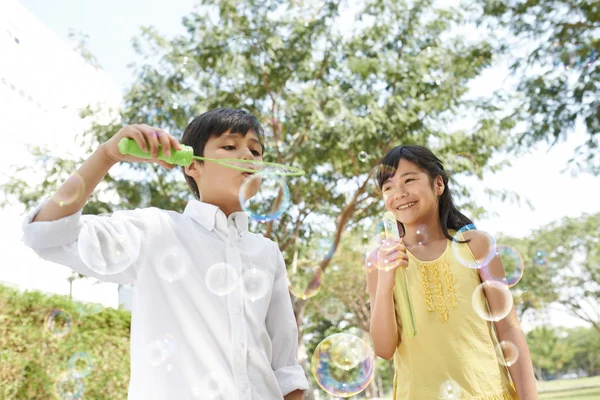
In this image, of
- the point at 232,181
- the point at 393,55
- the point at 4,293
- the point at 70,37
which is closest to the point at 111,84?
the point at 70,37

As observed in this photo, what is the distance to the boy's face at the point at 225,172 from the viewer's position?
81.1 inches

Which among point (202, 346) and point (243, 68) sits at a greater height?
point (243, 68)

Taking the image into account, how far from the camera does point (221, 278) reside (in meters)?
1.90

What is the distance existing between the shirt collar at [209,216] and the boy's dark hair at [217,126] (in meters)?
0.21

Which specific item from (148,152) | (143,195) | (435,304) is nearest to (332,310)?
(435,304)

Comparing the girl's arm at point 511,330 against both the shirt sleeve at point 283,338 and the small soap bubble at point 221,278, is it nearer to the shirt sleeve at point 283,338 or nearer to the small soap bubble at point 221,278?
the shirt sleeve at point 283,338

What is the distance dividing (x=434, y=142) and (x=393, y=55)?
1.40 metres

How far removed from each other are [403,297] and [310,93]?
639 centimetres

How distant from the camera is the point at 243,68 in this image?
351 inches

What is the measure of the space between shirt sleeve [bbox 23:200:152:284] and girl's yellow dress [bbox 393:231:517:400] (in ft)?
3.05

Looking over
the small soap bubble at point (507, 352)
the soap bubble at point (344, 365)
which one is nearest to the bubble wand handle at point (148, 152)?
the small soap bubble at point (507, 352)

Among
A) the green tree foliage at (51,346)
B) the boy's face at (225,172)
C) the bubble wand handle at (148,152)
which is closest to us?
the bubble wand handle at (148,152)

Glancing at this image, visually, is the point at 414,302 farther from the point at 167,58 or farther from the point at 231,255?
the point at 167,58

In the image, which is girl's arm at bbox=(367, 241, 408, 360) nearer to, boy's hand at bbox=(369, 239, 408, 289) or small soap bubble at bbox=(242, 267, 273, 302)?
boy's hand at bbox=(369, 239, 408, 289)
